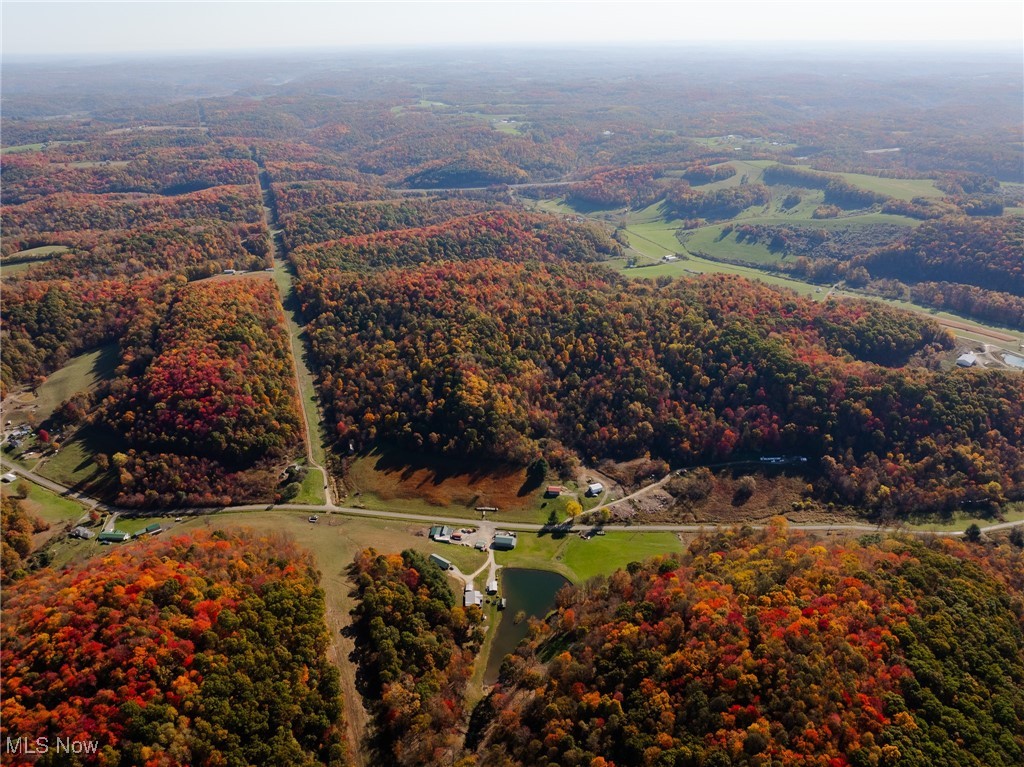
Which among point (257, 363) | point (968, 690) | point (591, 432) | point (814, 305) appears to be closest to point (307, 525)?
point (257, 363)

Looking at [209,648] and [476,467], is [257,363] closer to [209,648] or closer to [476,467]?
[476,467]

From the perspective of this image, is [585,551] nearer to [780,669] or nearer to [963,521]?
[780,669]

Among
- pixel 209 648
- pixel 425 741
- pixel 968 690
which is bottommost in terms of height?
pixel 425 741

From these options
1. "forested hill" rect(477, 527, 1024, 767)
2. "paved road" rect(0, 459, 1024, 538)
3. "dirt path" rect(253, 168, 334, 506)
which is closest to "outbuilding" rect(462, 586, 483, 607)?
"forested hill" rect(477, 527, 1024, 767)

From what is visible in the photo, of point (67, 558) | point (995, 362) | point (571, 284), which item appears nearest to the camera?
point (67, 558)

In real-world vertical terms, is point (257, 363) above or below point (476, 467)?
above

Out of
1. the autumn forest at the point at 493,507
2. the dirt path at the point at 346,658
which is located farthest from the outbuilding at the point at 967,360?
the dirt path at the point at 346,658

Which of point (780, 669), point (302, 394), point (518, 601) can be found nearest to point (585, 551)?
point (518, 601)
